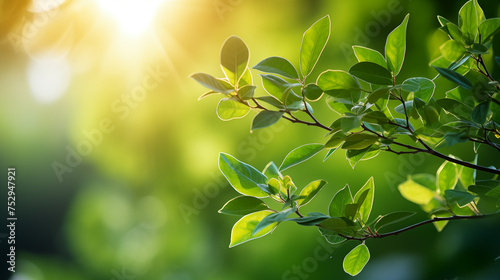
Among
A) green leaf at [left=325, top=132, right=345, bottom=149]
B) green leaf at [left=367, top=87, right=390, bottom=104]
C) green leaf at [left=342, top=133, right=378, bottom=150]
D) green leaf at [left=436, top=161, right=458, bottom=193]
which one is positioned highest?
green leaf at [left=367, top=87, right=390, bottom=104]

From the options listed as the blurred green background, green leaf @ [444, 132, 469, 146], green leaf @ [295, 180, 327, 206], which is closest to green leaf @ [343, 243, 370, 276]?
green leaf @ [295, 180, 327, 206]

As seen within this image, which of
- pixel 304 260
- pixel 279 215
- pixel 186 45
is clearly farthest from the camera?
pixel 186 45

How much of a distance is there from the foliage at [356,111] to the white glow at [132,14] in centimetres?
149

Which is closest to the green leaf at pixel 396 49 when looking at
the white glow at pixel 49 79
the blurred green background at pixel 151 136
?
the blurred green background at pixel 151 136

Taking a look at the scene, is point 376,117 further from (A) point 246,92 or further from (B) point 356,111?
(A) point 246,92

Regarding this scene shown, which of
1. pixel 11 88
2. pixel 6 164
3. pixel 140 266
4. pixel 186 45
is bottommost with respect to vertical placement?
pixel 140 266

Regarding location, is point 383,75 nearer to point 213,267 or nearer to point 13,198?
point 213,267

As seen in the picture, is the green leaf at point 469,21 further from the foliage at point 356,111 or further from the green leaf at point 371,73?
the green leaf at point 371,73

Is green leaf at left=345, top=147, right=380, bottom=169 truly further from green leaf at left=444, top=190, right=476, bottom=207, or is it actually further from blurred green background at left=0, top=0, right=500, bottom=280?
blurred green background at left=0, top=0, right=500, bottom=280

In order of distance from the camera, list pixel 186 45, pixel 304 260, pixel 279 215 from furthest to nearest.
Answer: pixel 186 45
pixel 304 260
pixel 279 215

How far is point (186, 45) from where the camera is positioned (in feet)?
6.47

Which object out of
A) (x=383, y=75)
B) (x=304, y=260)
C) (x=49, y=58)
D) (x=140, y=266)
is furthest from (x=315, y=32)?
(x=49, y=58)

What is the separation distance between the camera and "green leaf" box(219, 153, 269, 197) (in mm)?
591

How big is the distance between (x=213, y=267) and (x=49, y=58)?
4.35ft
